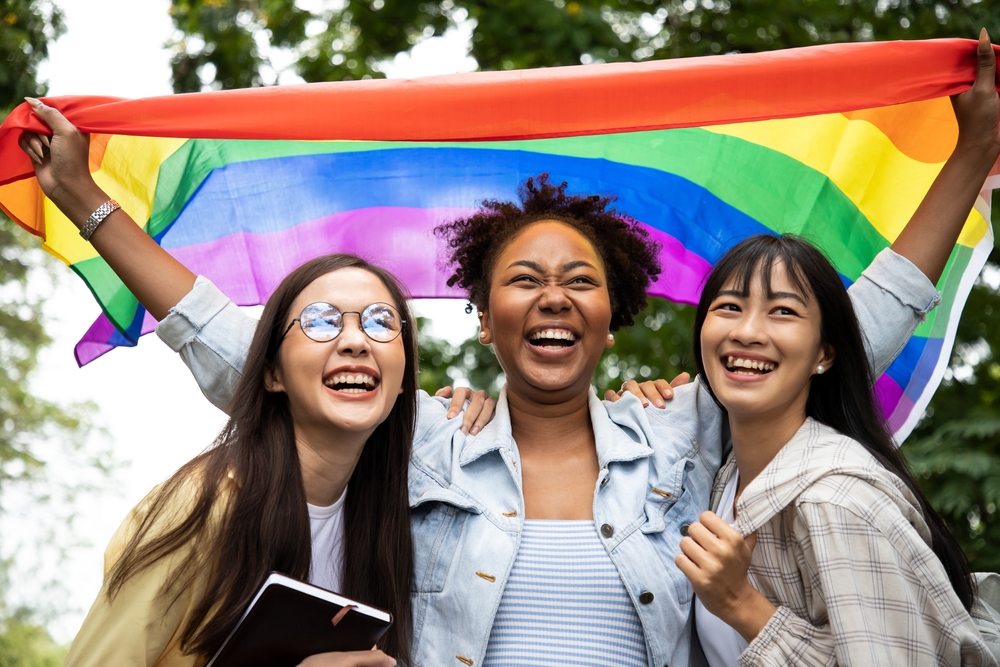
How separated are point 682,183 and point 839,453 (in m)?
1.54

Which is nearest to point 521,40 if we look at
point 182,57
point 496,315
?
point 182,57

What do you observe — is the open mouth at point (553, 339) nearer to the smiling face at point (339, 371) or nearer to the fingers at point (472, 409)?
the fingers at point (472, 409)

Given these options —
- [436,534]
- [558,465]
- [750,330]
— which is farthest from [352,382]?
[750,330]

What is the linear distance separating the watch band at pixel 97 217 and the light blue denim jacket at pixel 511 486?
36 centimetres

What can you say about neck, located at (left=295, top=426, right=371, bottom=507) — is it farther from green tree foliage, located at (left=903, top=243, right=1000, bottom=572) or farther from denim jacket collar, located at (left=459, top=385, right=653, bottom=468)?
green tree foliage, located at (left=903, top=243, right=1000, bottom=572)

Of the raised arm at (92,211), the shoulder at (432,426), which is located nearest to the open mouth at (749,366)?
the shoulder at (432,426)

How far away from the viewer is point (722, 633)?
3111 millimetres

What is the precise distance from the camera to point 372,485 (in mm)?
3293

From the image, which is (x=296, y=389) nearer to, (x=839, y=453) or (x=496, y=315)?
(x=496, y=315)

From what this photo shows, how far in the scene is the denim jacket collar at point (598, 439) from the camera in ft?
11.4

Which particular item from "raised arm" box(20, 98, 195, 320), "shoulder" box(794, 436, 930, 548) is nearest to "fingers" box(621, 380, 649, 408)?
"shoulder" box(794, 436, 930, 548)

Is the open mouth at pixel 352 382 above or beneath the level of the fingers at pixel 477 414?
beneath

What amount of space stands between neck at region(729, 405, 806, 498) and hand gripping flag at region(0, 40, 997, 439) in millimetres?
926

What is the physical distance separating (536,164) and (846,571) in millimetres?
2074
